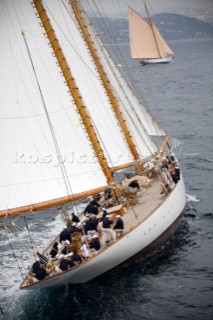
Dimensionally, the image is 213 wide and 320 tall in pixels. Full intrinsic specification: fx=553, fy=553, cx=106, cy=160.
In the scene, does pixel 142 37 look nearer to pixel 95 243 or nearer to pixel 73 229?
pixel 73 229

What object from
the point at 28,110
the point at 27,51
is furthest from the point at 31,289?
the point at 27,51

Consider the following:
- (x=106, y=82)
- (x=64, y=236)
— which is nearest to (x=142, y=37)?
(x=106, y=82)

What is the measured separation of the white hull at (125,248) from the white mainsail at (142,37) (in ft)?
399

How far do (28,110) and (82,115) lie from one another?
3.49 meters

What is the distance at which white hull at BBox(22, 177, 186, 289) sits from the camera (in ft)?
108

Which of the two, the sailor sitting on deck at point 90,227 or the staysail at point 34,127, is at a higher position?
the staysail at point 34,127

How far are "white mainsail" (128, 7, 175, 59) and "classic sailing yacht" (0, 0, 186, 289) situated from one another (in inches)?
4636

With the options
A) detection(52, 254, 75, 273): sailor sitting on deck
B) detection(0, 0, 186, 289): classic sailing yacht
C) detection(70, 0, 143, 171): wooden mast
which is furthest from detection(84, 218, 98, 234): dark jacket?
detection(70, 0, 143, 171): wooden mast

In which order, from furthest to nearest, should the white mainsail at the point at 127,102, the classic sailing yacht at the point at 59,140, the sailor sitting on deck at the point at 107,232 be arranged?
the white mainsail at the point at 127,102
the sailor sitting on deck at the point at 107,232
the classic sailing yacht at the point at 59,140

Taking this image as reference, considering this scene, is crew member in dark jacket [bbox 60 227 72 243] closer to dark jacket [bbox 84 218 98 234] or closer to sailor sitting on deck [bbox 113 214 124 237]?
dark jacket [bbox 84 218 98 234]

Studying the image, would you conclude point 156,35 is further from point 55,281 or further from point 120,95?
point 55,281

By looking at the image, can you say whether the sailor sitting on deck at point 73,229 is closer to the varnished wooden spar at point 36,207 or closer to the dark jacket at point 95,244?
the dark jacket at point 95,244

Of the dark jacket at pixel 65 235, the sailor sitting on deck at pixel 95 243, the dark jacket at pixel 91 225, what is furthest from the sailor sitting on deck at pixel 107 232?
the dark jacket at pixel 65 235

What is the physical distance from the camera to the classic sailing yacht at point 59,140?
32.4 m
